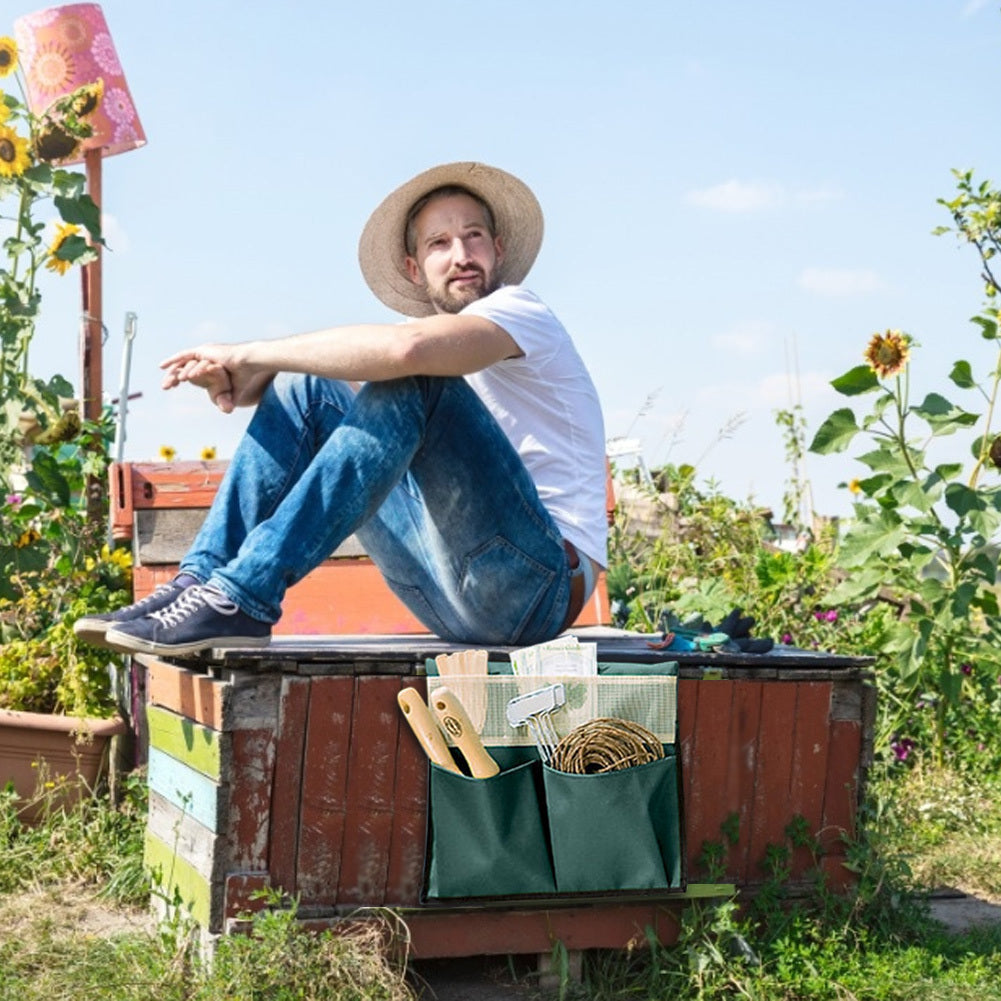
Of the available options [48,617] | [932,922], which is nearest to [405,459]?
[932,922]

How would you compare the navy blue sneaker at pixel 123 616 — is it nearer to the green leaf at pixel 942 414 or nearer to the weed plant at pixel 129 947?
the weed plant at pixel 129 947

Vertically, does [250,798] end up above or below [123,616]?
below

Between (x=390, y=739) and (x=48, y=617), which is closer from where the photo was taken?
(x=390, y=739)

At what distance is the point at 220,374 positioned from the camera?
10.8 ft

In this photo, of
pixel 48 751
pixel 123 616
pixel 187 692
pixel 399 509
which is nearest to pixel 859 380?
pixel 399 509

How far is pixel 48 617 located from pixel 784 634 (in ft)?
10.0

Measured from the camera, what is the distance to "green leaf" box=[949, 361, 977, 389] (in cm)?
498

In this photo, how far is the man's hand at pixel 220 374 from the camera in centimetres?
326

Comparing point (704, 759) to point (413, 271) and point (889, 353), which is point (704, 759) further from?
point (889, 353)

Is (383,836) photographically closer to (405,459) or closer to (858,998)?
(405,459)

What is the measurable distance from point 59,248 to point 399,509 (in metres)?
2.12

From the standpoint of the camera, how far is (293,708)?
9.75ft

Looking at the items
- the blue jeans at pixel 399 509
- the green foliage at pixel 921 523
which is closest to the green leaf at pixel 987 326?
the green foliage at pixel 921 523

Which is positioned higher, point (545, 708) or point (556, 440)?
point (556, 440)
